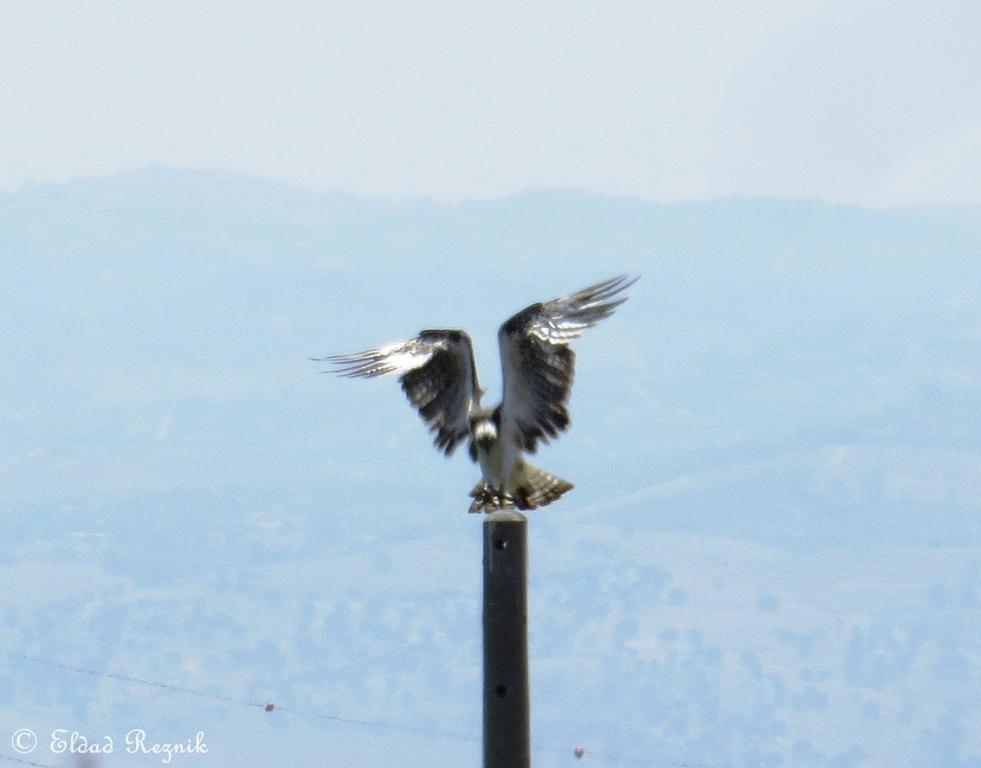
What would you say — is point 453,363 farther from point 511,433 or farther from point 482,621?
point 482,621

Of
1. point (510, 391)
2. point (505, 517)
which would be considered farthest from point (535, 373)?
point (505, 517)

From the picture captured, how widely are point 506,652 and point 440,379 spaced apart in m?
1.84

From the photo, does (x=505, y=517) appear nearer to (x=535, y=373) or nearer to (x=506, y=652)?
(x=506, y=652)

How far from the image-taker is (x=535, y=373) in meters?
6.96

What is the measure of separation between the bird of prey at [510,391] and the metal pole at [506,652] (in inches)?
41.0

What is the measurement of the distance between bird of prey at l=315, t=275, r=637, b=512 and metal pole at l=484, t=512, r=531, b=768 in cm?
104

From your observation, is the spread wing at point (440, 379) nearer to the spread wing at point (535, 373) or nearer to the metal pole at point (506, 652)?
the spread wing at point (535, 373)

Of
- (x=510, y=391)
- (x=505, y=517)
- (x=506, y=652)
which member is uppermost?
(x=510, y=391)

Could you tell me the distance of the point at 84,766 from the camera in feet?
22.6

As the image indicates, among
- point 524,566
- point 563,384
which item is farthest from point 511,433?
point 524,566

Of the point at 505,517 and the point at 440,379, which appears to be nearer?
the point at 505,517

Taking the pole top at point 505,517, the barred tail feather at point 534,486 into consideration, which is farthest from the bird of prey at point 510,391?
the pole top at point 505,517

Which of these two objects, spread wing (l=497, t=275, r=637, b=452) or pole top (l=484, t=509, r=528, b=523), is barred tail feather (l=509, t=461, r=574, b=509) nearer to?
spread wing (l=497, t=275, r=637, b=452)

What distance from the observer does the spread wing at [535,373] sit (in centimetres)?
693
